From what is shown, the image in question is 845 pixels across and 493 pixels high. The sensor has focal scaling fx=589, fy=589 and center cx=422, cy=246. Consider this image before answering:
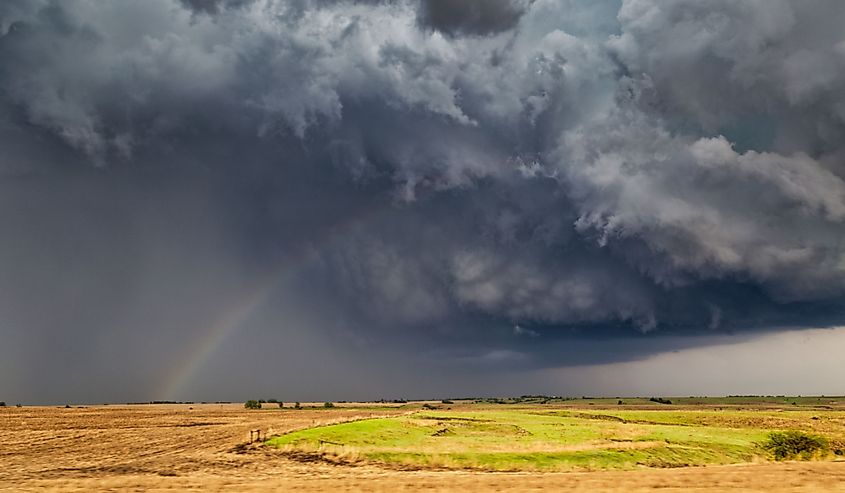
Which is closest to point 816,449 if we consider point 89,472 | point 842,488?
point 842,488

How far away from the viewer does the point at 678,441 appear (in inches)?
2309

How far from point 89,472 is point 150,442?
28954 millimetres

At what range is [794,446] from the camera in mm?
57500

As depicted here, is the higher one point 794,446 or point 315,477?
point 315,477

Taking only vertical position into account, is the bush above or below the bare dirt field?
below

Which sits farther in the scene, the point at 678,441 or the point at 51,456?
the point at 678,441

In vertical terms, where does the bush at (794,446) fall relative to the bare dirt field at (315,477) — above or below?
below

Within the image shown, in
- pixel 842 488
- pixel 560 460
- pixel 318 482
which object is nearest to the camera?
pixel 842 488

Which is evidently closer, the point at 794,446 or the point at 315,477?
the point at 315,477

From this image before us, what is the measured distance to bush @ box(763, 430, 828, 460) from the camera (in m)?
55.7

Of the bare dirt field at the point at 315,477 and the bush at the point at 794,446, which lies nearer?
the bare dirt field at the point at 315,477

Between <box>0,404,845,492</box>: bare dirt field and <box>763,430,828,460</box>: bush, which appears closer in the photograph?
<box>0,404,845,492</box>: bare dirt field

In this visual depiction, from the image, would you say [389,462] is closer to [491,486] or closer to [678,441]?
[491,486]

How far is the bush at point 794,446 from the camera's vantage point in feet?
183
